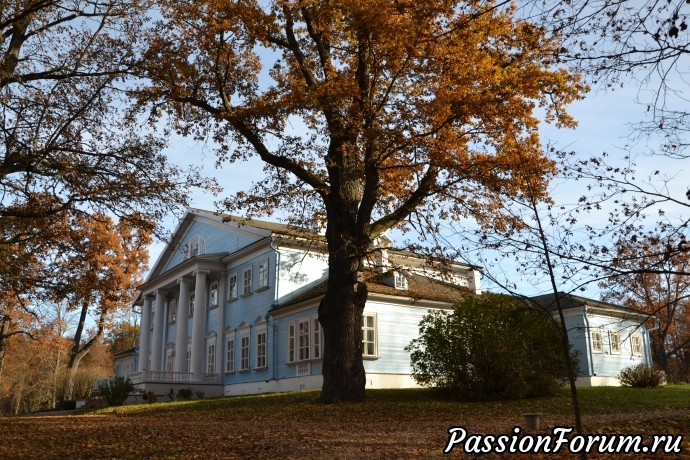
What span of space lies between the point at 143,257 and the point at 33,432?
3234cm

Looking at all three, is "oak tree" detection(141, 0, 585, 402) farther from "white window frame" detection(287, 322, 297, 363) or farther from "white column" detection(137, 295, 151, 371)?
"white column" detection(137, 295, 151, 371)

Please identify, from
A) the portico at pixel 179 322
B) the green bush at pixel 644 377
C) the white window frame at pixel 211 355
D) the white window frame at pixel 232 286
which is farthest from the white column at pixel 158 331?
the green bush at pixel 644 377

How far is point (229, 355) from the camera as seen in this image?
32.1 meters

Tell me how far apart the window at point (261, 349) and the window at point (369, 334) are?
5778mm

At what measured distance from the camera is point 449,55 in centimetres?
1491

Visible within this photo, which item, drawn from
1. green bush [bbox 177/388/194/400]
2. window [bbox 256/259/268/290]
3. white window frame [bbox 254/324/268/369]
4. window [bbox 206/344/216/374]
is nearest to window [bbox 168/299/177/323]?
window [bbox 206/344/216/374]

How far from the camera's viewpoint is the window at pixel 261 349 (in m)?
29.4

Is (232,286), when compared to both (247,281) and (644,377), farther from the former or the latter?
(644,377)

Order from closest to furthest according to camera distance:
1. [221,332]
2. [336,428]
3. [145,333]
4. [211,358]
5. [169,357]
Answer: [336,428], [221,332], [211,358], [169,357], [145,333]

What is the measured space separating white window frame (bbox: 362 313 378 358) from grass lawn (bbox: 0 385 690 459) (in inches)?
343

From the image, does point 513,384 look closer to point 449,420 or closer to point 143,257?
point 449,420

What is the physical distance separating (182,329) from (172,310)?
17.5 ft

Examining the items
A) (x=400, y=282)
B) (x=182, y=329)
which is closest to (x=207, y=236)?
(x=182, y=329)

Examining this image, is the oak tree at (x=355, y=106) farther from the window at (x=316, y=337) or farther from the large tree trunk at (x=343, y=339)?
the window at (x=316, y=337)
